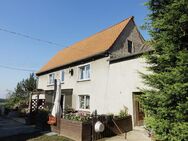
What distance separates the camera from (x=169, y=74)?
26.9 feet

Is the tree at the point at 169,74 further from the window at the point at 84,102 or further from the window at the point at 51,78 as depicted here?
the window at the point at 51,78

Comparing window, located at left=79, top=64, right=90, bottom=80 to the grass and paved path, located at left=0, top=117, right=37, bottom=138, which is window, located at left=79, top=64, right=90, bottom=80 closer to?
paved path, located at left=0, top=117, right=37, bottom=138

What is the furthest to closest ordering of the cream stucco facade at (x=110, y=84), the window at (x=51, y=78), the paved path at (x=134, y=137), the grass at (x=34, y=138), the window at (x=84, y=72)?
the window at (x=51, y=78)
the window at (x=84, y=72)
the cream stucco facade at (x=110, y=84)
the grass at (x=34, y=138)
the paved path at (x=134, y=137)

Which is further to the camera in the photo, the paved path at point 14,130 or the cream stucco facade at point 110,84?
the cream stucco facade at point 110,84

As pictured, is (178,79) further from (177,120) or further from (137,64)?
(137,64)

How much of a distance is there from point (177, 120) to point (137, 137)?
4.19 meters

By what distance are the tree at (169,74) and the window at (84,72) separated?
10.4 m

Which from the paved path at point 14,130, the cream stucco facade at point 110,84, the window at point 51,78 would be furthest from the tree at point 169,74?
the window at point 51,78

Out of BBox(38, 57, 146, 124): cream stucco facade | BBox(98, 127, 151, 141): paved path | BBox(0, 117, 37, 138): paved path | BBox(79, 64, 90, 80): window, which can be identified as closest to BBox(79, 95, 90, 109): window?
BBox(38, 57, 146, 124): cream stucco facade

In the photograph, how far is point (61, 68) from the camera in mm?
23500

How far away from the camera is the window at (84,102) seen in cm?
1891

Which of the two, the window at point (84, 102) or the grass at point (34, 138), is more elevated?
the window at point (84, 102)

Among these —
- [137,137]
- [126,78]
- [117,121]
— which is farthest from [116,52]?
[137,137]

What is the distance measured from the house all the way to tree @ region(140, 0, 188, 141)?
3334mm
